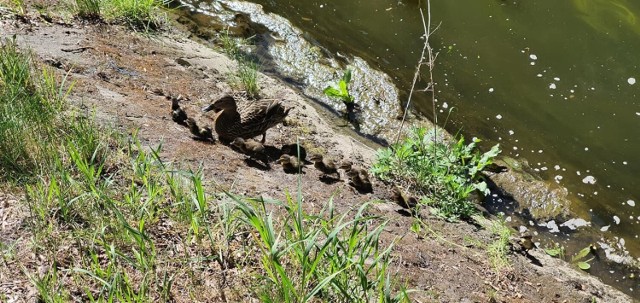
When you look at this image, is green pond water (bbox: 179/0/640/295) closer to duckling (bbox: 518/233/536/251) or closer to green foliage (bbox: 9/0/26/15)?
duckling (bbox: 518/233/536/251)

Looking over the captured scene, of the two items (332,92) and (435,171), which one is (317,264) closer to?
(435,171)

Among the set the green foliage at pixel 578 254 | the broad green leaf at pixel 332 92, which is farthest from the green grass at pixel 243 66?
the green foliage at pixel 578 254

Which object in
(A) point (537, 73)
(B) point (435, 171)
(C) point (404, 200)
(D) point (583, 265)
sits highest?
(A) point (537, 73)

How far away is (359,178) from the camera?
577 centimetres

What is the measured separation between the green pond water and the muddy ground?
4.92ft

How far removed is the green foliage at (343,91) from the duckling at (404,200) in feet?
6.71

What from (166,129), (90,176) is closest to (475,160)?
(166,129)

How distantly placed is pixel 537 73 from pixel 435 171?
310 centimetres

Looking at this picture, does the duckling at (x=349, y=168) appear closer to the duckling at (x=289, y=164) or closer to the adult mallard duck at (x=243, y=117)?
the duckling at (x=289, y=164)

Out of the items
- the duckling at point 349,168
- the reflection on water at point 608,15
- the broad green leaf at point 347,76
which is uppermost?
the reflection on water at point 608,15

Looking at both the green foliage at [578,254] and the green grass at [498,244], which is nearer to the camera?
the green grass at [498,244]

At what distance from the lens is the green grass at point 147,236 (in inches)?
140

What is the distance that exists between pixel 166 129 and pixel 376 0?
198 inches

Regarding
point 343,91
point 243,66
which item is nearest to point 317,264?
point 243,66
